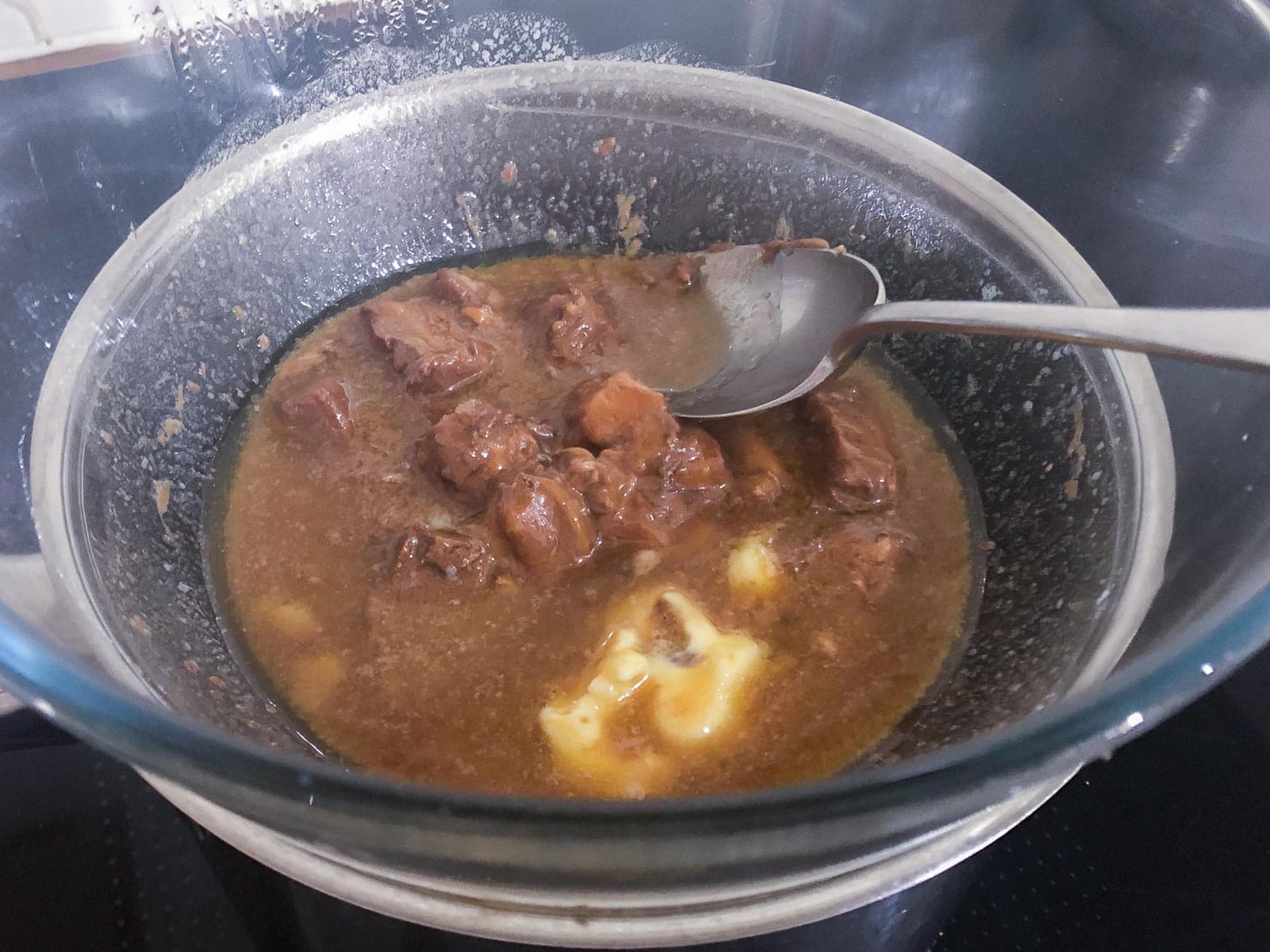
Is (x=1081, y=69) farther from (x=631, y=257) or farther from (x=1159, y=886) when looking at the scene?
(x=1159, y=886)

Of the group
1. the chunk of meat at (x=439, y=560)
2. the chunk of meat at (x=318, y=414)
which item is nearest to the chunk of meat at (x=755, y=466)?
the chunk of meat at (x=439, y=560)

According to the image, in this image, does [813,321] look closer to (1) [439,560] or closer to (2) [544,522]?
(2) [544,522]

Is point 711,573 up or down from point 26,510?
down

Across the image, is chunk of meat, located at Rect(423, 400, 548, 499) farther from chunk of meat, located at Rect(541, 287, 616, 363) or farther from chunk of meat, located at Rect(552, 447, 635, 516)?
chunk of meat, located at Rect(541, 287, 616, 363)

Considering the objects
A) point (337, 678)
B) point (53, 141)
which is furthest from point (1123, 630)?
point (53, 141)

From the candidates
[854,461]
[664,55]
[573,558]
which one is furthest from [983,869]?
[664,55]
